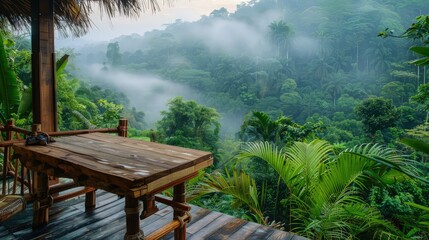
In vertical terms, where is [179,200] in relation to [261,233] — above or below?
above

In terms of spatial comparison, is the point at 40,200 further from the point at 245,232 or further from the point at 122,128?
the point at 245,232

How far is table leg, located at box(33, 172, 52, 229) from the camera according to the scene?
2.01 metres

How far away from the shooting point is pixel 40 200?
2031 millimetres

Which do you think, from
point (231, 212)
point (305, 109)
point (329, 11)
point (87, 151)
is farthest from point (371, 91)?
point (87, 151)

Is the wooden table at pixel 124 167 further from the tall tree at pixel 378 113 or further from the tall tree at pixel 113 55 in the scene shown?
the tall tree at pixel 113 55

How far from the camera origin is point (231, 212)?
11.1 ft

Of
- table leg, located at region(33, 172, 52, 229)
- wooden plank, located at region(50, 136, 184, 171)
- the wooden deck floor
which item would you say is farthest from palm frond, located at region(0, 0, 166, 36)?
the wooden deck floor

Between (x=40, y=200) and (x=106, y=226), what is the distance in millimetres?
511

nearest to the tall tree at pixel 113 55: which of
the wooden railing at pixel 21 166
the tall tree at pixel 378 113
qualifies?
the tall tree at pixel 378 113

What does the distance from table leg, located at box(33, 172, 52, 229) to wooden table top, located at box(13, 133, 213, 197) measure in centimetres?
24

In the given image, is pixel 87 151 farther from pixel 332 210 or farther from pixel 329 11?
pixel 329 11

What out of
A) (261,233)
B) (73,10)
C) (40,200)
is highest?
(73,10)

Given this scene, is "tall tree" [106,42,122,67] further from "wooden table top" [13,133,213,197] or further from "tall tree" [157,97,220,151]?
"wooden table top" [13,133,213,197]

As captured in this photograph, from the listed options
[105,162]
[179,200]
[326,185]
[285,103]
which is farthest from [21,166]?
[285,103]
